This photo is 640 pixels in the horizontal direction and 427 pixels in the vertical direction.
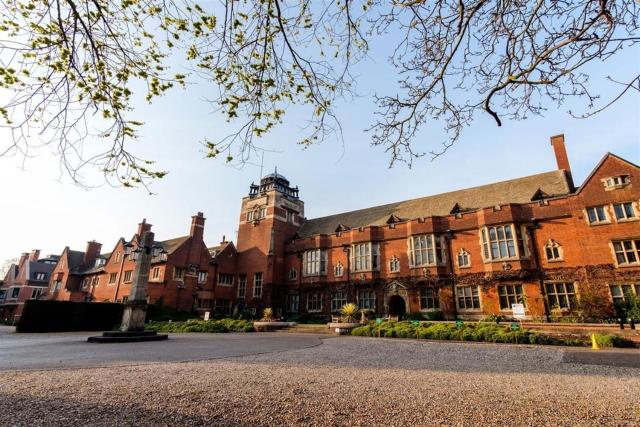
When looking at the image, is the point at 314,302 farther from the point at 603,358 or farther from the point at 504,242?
the point at 603,358

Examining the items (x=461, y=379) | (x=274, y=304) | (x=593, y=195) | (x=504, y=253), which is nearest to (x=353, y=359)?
(x=461, y=379)

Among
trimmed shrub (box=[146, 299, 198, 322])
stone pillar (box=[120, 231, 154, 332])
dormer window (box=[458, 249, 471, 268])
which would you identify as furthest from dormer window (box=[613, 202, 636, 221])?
trimmed shrub (box=[146, 299, 198, 322])

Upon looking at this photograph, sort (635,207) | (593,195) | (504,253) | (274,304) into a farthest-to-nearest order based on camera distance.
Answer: (274,304), (504,253), (593,195), (635,207)

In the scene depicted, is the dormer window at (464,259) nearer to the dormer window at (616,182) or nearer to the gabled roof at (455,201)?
the gabled roof at (455,201)

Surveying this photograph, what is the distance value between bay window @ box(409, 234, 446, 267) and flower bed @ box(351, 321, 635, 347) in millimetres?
9124

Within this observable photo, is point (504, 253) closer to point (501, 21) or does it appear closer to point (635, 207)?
point (635, 207)

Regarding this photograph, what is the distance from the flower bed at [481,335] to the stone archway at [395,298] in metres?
8.48

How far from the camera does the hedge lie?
21.1m

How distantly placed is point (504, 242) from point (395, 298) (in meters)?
9.02

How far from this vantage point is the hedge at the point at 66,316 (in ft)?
69.3

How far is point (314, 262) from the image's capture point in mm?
30109

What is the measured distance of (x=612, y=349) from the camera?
33.8 feet

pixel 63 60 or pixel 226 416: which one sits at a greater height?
pixel 63 60

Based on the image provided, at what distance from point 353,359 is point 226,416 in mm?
5280
